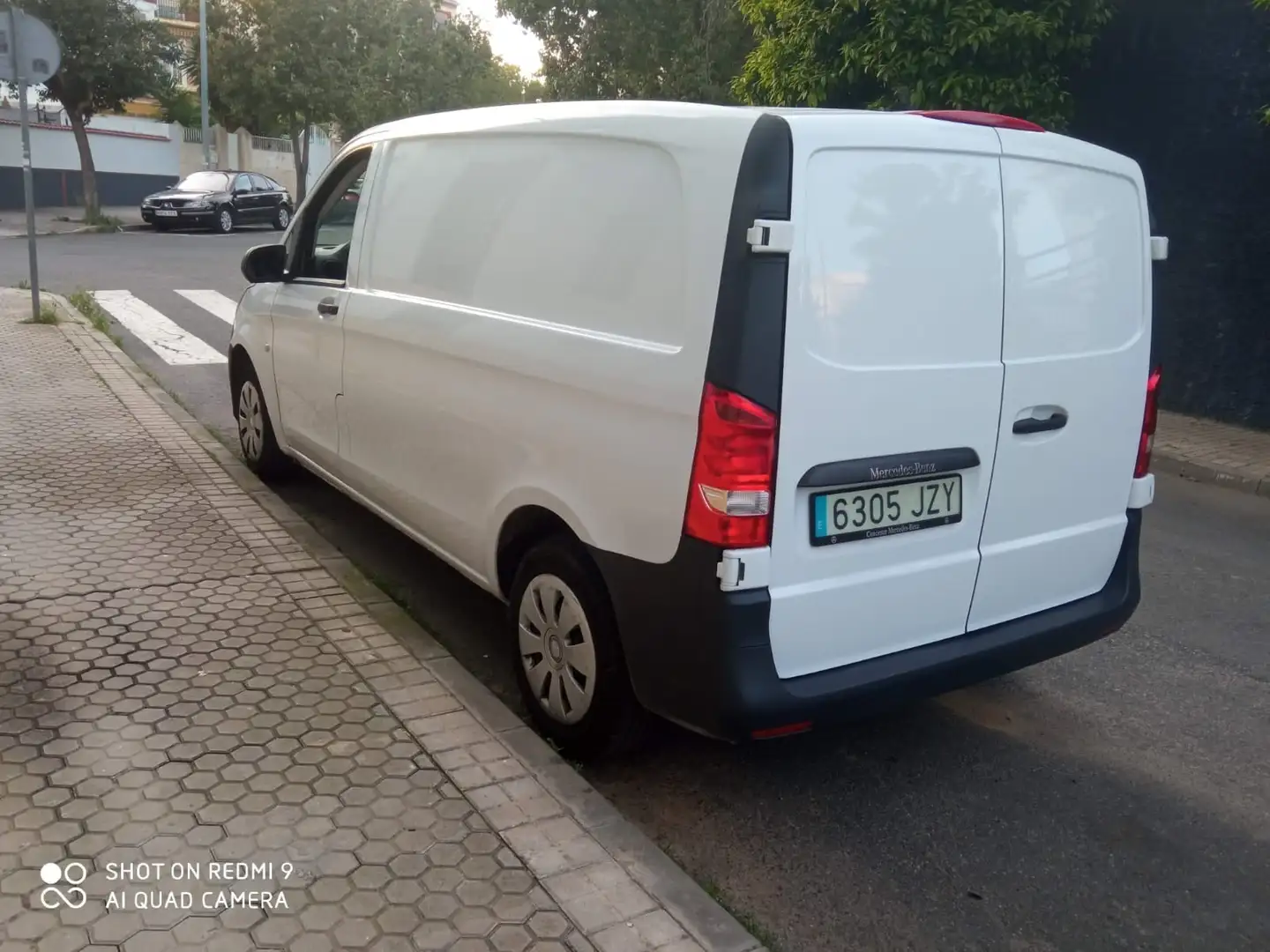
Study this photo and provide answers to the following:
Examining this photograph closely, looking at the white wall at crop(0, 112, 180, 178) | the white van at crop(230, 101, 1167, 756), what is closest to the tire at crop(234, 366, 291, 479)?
the white van at crop(230, 101, 1167, 756)

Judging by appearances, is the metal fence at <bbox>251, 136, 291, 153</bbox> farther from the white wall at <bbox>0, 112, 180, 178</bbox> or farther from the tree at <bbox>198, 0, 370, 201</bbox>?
the tree at <bbox>198, 0, 370, 201</bbox>

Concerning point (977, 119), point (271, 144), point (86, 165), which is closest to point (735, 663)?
point (977, 119)

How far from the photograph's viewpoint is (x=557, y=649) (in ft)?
12.0

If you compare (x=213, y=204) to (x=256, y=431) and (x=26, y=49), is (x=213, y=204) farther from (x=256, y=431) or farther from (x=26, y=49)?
(x=256, y=431)

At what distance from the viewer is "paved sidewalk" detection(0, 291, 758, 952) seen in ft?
8.93

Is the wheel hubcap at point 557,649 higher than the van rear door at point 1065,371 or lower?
lower

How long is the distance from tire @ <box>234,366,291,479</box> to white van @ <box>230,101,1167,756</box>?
235 centimetres

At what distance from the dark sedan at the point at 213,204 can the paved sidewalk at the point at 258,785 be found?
2319 cm

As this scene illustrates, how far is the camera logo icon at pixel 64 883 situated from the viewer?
8.93ft

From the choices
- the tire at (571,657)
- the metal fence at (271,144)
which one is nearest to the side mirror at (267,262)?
the tire at (571,657)

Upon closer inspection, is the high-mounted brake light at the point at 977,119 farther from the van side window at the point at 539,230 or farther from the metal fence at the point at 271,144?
the metal fence at the point at 271,144

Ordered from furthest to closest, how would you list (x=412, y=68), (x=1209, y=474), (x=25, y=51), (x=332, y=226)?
(x=412, y=68) < (x=25, y=51) < (x=1209, y=474) < (x=332, y=226)

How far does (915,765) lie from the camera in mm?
3777

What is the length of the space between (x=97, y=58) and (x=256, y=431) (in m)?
23.9
